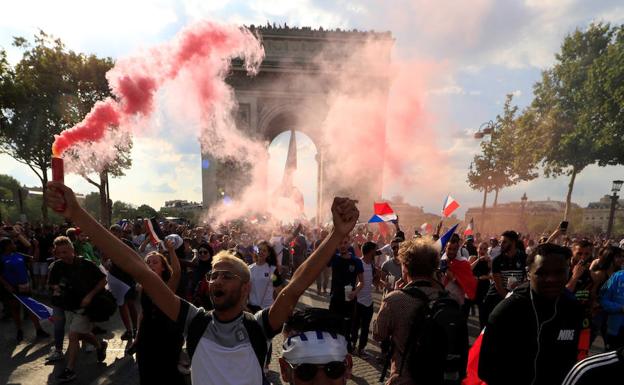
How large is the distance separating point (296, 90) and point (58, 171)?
32309 mm

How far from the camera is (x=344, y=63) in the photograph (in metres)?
31.7

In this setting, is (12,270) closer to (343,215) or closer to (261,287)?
(261,287)

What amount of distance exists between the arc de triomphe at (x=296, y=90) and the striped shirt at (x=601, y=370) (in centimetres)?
3116

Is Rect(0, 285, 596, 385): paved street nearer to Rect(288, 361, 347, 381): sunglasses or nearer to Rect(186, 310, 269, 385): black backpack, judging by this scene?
Rect(186, 310, 269, 385): black backpack

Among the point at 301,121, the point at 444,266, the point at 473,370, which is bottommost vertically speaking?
the point at 473,370

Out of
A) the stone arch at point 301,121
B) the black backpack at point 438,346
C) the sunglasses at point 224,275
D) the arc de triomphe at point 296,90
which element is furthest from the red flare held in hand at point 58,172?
the stone arch at point 301,121

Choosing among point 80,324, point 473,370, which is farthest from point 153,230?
point 473,370

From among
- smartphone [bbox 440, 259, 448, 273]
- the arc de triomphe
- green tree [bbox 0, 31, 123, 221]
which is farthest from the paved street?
the arc de triomphe

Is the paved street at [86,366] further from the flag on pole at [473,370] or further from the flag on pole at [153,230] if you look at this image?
the flag on pole at [473,370]

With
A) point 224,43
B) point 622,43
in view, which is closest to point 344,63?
point 622,43

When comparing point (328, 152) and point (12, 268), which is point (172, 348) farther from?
point (328, 152)

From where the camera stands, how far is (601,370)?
55.7 inches

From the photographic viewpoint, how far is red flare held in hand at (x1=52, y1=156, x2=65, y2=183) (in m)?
1.94

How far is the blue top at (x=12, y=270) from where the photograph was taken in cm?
674
